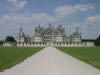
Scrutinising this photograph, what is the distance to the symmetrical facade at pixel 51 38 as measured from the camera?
129 meters

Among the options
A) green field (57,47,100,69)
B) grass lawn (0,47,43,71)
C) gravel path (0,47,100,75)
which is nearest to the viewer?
gravel path (0,47,100,75)

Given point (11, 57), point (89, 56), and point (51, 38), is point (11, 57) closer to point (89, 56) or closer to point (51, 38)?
point (89, 56)

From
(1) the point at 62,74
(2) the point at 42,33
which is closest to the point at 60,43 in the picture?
(2) the point at 42,33

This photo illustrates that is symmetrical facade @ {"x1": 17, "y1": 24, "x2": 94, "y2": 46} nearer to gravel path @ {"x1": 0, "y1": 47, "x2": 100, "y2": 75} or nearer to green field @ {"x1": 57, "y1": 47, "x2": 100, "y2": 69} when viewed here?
green field @ {"x1": 57, "y1": 47, "x2": 100, "y2": 69}

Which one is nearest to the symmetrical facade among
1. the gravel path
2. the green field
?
the green field

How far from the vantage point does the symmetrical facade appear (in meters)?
129

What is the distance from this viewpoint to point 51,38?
135 meters

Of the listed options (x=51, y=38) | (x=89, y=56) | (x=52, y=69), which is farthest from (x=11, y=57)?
(x=51, y=38)

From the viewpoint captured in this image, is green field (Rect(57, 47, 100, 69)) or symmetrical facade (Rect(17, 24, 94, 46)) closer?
green field (Rect(57, 47, 100, 69))

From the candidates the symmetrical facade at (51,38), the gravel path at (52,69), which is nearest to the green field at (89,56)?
the gravel path at (52,69)

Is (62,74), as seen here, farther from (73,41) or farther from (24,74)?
(73,41)

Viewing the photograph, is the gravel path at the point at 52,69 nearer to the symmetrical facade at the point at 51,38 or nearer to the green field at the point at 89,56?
the green field at the point at 89,56

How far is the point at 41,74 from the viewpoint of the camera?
8812 millimetres

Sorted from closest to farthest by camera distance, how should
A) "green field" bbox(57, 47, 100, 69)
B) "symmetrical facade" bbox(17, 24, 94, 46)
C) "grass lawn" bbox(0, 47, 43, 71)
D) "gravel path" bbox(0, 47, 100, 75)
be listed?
"gravel path" bbox(0, 47, 100, 75)
"grass lawn" bbox(0, 47, 43, 71)
"green field" bbox(57, 47, 100, 69)
"symmetrical facade" bbox(17, 24, 94, 46)
